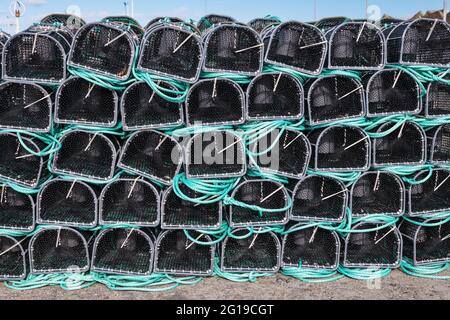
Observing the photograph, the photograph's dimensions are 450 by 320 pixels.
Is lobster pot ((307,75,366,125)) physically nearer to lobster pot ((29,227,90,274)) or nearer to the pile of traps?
the pile of traps

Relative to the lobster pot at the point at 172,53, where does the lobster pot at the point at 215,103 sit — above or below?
below

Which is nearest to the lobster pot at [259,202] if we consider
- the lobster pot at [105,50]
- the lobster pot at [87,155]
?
the lobster pot at [87,155]

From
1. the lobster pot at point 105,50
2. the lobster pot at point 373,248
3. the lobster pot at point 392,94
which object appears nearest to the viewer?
the lobster pot at point 105,50

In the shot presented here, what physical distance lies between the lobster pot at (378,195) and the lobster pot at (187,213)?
1.11 meters

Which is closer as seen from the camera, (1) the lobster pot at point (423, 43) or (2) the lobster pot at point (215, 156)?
(2) the lobster pot at point (215, 156)

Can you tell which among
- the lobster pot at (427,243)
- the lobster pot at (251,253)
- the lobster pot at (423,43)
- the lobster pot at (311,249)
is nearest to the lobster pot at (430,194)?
the lobster pot at (427,243)

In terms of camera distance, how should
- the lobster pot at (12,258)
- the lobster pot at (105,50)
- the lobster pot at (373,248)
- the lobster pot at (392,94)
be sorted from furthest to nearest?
the lobster pot at (373,248), the lobster pot at (392,94), the lobster pot at (12,258), the lobster pot at (105,50)

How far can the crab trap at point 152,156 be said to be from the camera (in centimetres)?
309

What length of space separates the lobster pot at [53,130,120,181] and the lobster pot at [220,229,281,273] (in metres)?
1.10

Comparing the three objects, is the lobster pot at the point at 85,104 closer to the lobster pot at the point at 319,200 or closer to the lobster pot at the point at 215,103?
the lobster pot at the point at 215,103

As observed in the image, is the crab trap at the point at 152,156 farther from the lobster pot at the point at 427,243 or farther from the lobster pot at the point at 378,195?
the lobster pot at the point at 427,243

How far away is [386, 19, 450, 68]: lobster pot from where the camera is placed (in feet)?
10.7

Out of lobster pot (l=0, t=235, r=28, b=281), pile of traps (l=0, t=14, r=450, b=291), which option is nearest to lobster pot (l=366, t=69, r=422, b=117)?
pile of traps (l=0, t=14, r=450, b=291)

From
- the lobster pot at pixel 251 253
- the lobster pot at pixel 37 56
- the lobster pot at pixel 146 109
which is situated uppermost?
the lobster pot at pixel 37 56
